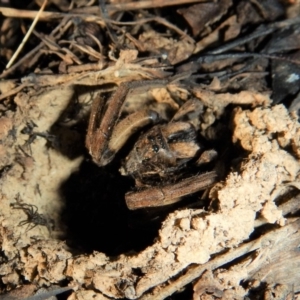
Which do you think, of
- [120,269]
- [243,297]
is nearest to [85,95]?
[120,269]

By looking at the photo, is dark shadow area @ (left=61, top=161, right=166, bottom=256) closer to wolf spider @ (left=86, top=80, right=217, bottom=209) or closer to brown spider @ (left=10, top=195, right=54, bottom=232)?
brown spider @ (left=10, top=195, right=54, bottom=232)

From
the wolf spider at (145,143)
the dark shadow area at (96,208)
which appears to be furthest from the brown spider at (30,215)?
the wolf spider at (145,143)

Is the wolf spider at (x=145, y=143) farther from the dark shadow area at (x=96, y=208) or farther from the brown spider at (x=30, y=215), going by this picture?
the brown spider at (x=30, y=215)

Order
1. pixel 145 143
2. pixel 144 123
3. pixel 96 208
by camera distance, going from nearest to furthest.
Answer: pixel 145 143
pixel 144 123
pixel 96 208

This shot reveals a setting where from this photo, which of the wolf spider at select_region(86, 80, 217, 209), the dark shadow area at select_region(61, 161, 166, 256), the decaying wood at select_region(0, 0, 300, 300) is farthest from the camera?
the dark shadow area at select_region(61, 161, 166, 256)

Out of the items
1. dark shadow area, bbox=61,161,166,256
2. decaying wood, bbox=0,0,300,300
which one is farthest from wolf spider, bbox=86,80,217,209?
dark shadow area, bbox=61,161,166,256

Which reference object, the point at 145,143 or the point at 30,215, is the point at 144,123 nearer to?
the point at 145,143

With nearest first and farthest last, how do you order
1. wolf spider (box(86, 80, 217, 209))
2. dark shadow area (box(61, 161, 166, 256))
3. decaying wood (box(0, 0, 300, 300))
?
decaying wood (box(0, 0, 300, 300)) < wolf spider (box(86, 80, 217, 209)) < dark shadow area (box(61, 161, 166, 256))

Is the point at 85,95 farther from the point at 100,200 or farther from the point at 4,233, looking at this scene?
the point at 4,233

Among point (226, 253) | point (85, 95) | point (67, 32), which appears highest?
point (67, 32)

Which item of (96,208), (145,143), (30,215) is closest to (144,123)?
(145,143)

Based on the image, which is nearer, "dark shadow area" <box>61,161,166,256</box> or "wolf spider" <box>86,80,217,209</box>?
"wolf spider" <box>86,80,217,209</box>
